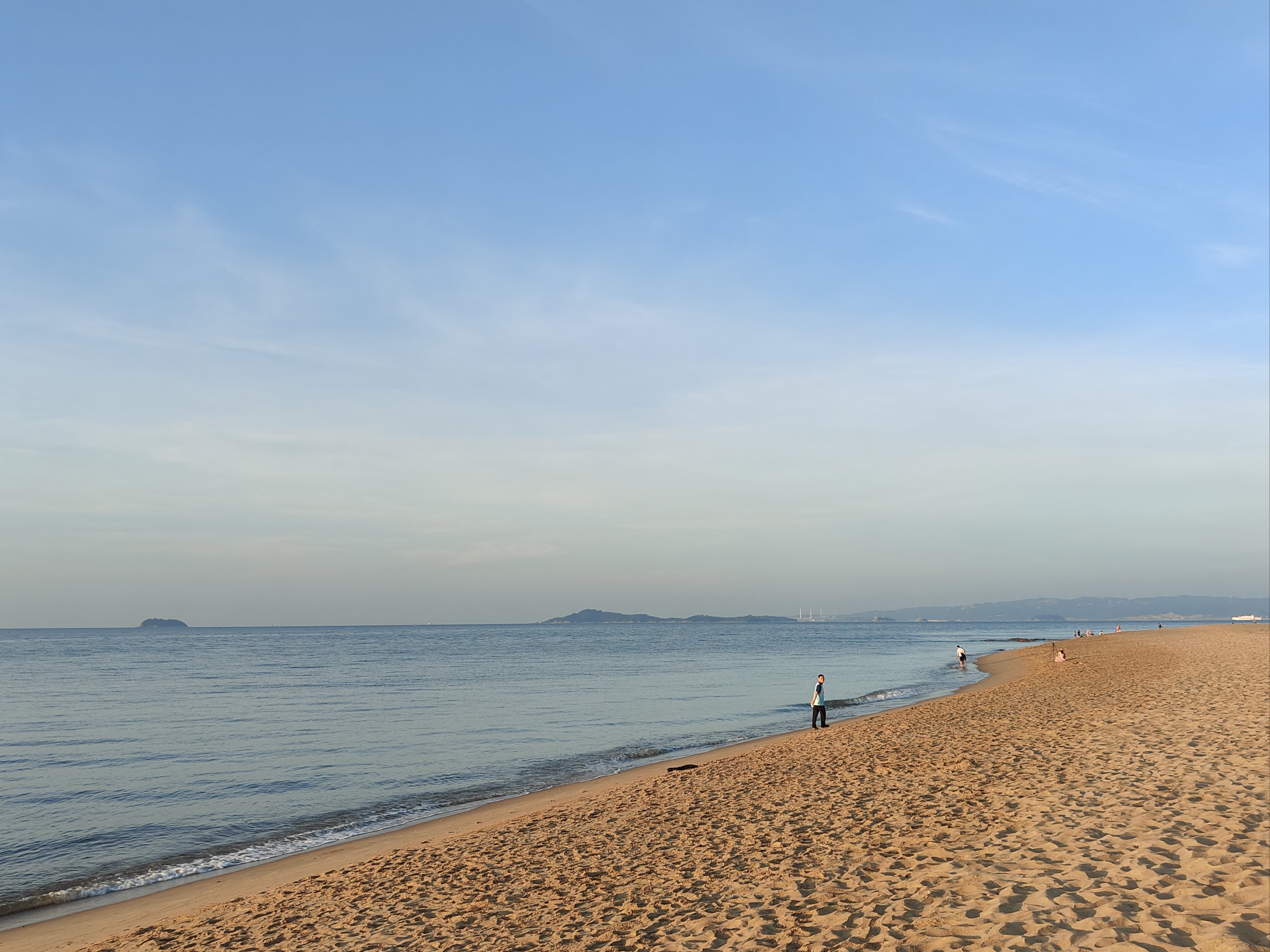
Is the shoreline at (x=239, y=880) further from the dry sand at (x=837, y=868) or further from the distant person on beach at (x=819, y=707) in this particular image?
the distant person on beach at (x=819, y=707)

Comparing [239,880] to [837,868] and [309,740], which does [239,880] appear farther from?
[309,740]

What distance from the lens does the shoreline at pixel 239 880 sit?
10.1 m

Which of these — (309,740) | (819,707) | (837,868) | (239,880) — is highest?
(837,868)

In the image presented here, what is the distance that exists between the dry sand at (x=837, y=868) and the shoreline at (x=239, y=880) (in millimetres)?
105

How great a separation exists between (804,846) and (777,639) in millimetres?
121826

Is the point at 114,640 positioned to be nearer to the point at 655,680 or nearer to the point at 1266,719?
the point at 655,680

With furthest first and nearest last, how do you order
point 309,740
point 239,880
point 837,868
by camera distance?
point 309,740, point 239,880, point 837,868

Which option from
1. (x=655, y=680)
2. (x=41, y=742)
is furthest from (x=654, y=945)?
(x=655, y=680)

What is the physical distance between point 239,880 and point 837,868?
871 centimetres

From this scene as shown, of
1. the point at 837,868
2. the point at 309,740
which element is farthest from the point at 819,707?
the point at 837,868

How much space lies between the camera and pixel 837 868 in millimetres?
9406

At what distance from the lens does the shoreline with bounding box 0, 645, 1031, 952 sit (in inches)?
397

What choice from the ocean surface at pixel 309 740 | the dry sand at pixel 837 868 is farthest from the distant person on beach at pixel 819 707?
the dry sand at pixel 837 868

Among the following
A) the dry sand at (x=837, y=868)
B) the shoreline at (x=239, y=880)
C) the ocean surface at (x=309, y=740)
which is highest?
the dry sand at (x=837, y=868)
